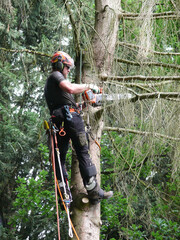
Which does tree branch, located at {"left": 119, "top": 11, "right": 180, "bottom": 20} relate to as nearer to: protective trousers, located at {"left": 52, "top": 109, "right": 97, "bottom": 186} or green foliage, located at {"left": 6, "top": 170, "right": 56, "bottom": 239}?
protective trousers, located at {"left": 52, "top": 109, "right": 97, "bottom": 186}

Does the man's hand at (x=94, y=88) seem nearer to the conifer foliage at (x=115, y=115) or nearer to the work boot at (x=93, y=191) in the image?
the conifer foliage at (x=115, y=115)

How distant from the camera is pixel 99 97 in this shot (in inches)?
139

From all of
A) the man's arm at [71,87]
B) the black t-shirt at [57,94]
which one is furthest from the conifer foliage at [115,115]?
the black t-shirt at [57,94]

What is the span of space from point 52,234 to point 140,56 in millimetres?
5467

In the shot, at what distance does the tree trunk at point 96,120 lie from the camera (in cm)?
323

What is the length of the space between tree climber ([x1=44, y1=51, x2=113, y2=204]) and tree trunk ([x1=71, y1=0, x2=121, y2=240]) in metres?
0.14

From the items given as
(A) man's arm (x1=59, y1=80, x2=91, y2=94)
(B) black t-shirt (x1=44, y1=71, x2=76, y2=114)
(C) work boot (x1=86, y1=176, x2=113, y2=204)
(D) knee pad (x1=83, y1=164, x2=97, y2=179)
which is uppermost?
(A) man's arm (x1=59, y1=80, x2=91, y2=94)

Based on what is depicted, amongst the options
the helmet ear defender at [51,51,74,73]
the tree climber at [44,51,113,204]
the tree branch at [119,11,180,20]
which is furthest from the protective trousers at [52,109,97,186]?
the tree branch at [119,11,180,20]

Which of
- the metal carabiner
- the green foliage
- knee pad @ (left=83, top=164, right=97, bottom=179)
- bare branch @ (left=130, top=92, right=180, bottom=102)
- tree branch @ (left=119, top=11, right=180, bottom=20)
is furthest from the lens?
the green foliage

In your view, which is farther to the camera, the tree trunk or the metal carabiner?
the metal carabiner

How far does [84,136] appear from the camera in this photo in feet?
11.0

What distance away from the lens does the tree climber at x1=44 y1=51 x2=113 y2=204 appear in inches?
129

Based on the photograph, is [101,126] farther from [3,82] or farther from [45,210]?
[3,82]

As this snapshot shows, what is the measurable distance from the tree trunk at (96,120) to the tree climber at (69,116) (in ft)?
0.44
